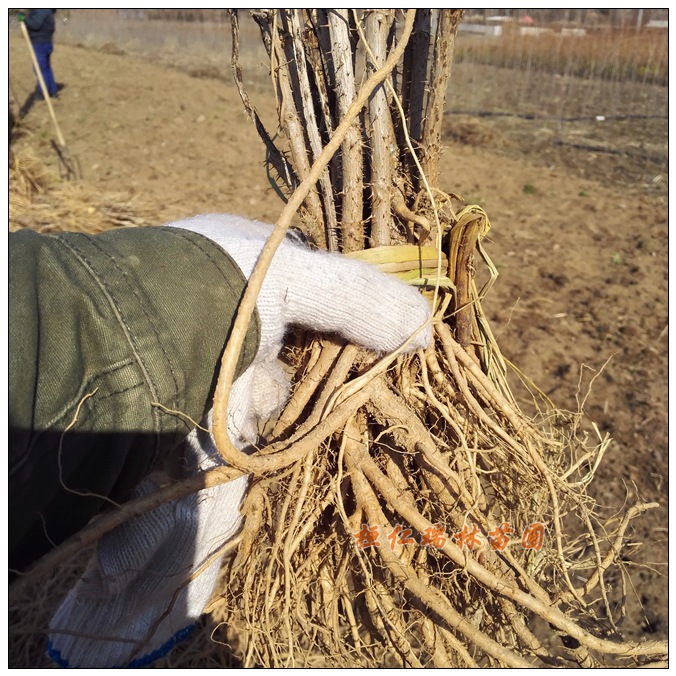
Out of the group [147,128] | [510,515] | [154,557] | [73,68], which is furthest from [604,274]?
[73,68]

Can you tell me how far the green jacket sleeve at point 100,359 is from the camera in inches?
28.7

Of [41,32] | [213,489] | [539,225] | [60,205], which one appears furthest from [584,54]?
[213,489]

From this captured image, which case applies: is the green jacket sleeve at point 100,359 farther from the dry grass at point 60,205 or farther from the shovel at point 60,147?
the shovel at point 60,147

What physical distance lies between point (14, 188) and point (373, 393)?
4258 millimetres

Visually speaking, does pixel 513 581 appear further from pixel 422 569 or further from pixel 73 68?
pixel 73 68

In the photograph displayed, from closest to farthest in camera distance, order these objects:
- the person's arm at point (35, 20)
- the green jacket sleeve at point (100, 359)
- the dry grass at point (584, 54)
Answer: the green jacket sleeve at point (100, 359) → the person's arm at point (35, 20) → the dry grass at point (584, 54)

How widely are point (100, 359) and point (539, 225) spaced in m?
3.88

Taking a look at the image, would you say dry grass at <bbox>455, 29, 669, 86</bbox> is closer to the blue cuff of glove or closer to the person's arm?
the person's arm

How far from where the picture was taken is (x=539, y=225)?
4078 mm

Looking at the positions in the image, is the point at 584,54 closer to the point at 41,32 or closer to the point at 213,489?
the point at 41,32

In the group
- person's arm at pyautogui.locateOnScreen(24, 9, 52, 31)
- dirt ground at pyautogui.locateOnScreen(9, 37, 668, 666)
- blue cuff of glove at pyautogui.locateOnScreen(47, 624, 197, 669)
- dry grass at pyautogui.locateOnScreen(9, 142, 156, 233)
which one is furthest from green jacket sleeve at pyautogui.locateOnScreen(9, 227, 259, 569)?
person's arm at pyautogui.locateOnScreen(24, 9, 52, 31)

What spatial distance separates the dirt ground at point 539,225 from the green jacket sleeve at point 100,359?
2.68 ft

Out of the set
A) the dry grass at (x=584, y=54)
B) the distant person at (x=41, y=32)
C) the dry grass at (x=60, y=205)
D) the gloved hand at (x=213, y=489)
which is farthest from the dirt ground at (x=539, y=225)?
the dry grass at (x=584, y=54)

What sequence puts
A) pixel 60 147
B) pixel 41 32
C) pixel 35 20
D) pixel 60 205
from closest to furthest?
Answer: pixel 60 205 < pixel 60 147 < pixel 35 20 < pixel 41 32
